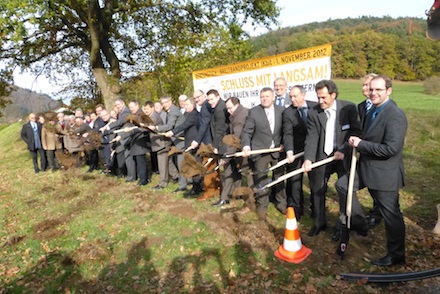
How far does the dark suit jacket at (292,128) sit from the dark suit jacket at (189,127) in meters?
2.20

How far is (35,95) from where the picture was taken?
16578 mm

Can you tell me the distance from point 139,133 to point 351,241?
17.3ft

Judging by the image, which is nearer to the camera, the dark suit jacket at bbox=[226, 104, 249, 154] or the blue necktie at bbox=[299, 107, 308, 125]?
the blue necktie at bbox=[299, 107, 308, 125]

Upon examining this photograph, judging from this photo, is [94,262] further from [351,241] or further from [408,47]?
[408,47]

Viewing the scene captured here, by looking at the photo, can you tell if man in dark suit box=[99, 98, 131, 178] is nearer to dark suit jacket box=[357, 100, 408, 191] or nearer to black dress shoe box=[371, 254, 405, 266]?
dark suit jacket box=[357, 100, 408, 191]

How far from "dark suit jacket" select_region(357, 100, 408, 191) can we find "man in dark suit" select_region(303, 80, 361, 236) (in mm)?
495

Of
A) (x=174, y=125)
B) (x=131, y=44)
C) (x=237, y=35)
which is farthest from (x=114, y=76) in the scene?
(x=174, y=125)

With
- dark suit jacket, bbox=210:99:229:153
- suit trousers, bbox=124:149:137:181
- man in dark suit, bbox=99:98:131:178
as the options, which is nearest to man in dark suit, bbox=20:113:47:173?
man in dark suit, bbox=99:98:131:178

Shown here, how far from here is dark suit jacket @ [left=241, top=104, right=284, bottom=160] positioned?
5.17 meters

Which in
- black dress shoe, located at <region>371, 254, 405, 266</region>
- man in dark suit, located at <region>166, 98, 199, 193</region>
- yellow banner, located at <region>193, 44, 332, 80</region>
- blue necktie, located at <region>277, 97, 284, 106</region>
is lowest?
black dress shoe, located at <region>371, 254, 405, 266</region>

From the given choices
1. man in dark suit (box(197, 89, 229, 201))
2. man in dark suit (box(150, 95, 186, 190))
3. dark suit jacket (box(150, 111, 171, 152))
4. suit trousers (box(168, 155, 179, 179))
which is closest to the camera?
man in dark suit (box(197, 89, 229, 201))

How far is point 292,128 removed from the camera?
16.5 ft

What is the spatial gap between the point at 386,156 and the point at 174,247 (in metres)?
3.07

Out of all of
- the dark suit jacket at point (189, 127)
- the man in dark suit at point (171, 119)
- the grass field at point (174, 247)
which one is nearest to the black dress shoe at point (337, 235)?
the grass field at point (174, 247)
